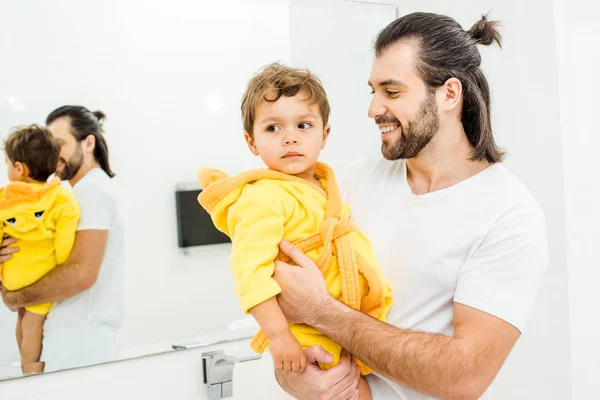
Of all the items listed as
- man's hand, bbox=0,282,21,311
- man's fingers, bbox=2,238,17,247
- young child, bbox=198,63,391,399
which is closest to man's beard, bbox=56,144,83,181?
man's fingers, bbox=2,238,17,247

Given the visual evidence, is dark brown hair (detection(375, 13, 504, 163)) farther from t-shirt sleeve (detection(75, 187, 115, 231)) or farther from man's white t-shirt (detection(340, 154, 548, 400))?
t-shirt sleeve (detection(75, 187, 115, 231))

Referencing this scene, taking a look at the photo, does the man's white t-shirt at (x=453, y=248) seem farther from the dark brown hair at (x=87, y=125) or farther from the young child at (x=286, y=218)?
the dark brown hair at (x=87, y=125)

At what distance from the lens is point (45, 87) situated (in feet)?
5.47

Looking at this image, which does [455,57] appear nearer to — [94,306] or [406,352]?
[406,352]

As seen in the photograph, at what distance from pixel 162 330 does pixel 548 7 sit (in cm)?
154

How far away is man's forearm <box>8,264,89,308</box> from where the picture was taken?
1.64 meters

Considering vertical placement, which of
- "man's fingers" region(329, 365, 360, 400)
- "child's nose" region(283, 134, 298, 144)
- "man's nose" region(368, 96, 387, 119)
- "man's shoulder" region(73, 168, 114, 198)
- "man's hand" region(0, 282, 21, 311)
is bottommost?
"man's fingers" region(329, 365, 360, 400)

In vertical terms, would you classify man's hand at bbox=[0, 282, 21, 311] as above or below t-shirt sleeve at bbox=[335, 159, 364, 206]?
below

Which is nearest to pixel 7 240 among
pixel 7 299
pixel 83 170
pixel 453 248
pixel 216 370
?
pixel 7 299

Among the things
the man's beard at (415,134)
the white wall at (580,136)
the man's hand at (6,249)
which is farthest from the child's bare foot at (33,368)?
the white wall at (580,136)

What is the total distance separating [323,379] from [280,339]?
0.14 metres

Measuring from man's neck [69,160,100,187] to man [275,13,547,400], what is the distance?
0.65 metres

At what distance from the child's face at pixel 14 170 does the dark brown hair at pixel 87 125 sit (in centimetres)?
13

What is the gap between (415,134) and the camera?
1.54m
